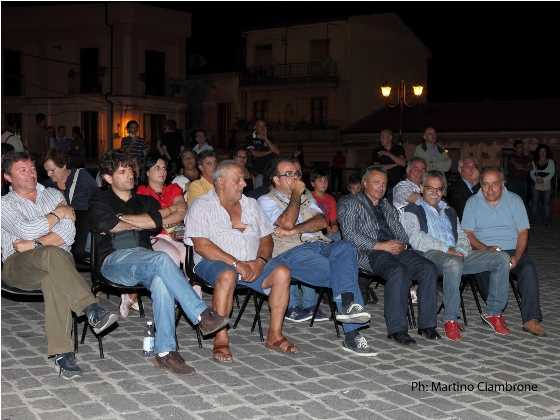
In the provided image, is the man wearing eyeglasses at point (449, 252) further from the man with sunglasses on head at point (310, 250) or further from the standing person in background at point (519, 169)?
the standing person in background at point (519, 169)

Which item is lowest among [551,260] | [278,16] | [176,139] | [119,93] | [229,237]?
[551,260]

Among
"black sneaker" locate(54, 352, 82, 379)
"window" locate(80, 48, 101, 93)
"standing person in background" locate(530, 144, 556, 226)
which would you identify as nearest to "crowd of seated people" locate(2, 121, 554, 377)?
"black sneaker" locate(54, 352, 82, 379)

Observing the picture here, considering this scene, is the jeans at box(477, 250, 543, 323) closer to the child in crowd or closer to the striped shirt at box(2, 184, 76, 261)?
the child in crowd

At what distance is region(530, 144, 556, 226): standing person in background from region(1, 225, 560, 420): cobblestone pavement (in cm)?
1115

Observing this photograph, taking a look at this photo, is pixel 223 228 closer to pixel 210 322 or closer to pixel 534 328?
pixel 210 322

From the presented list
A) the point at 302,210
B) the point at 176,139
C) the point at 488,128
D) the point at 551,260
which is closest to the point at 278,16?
the point at 488,128

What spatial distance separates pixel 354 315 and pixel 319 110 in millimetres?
35906

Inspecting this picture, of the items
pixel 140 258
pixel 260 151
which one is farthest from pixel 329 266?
pixel 260 151

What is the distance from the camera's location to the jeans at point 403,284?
6340 millimetres

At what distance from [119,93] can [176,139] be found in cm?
2608

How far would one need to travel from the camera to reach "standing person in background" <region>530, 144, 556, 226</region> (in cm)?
1719

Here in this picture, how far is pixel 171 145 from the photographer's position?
1366 centimetres

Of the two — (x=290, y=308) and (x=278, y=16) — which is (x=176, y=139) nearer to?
(x=290, y=308)

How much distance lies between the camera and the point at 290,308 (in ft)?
23.7
